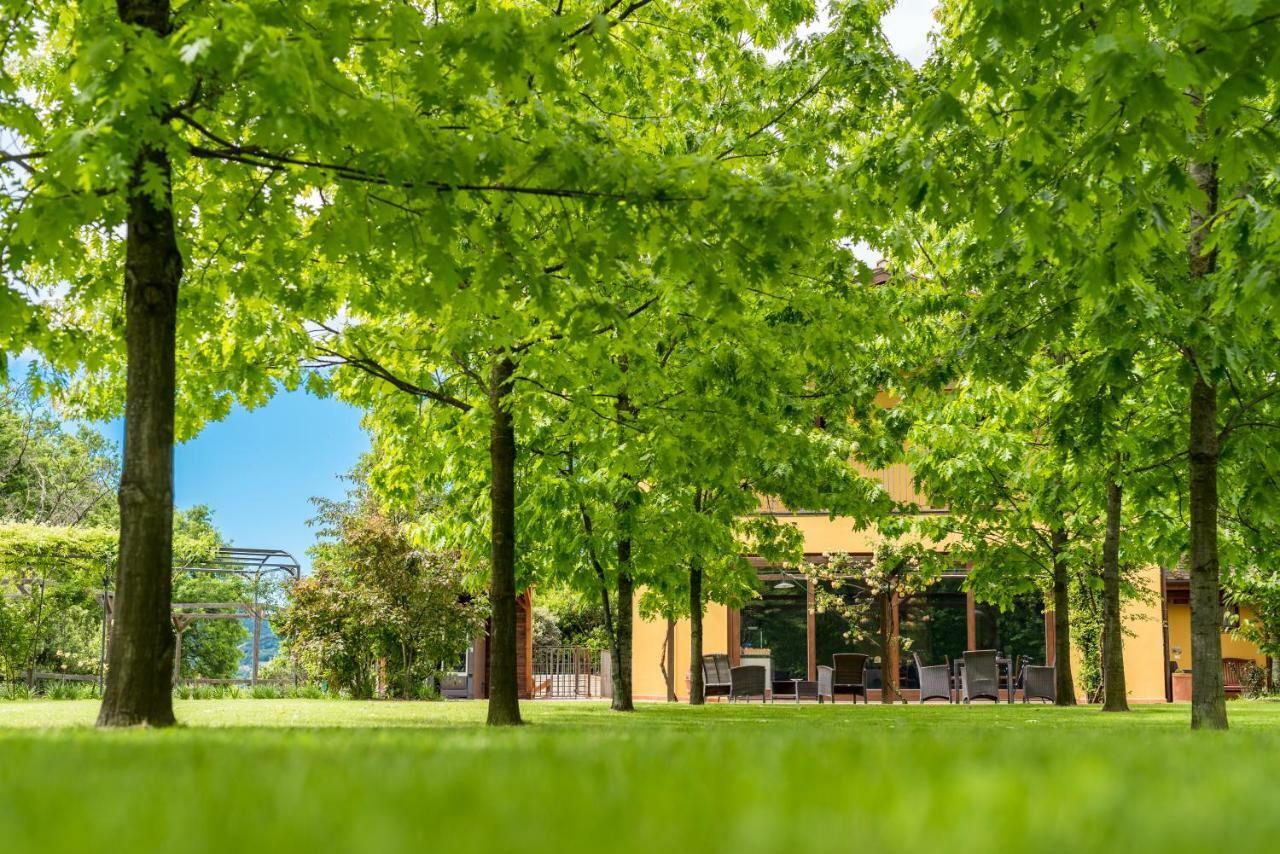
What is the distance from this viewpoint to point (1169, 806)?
2.25 metres

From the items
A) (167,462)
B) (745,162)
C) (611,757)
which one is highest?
(745,162)

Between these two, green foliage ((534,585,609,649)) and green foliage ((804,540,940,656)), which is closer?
green foliage ((804,540,940,656))

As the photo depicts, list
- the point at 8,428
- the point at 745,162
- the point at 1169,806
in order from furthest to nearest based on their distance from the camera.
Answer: the point at 8,428 → the point at 745,162 → the point at 1169,806

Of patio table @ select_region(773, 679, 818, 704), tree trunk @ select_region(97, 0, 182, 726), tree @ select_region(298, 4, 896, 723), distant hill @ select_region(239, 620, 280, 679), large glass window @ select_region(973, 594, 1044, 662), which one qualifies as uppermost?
tree @ select_region(298, 4, 896, 723)

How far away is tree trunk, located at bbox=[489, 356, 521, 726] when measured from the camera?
1150 centimetres

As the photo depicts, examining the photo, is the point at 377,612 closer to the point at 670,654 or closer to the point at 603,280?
the point at 670,654

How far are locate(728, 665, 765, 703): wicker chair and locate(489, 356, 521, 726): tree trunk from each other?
12000mm

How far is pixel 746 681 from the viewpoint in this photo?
23.5 metres

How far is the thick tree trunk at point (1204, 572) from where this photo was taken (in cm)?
941

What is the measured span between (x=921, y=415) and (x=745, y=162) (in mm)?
7295

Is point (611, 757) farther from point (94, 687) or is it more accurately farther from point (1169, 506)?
point (94, 687)

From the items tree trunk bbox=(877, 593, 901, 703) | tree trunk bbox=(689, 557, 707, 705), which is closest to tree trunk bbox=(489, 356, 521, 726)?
tree trunk bbox=(689, 557, 707, 705)

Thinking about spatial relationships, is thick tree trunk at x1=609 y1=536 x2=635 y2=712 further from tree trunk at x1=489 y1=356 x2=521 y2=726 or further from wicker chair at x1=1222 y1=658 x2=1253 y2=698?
wicker chair at x1=1222 y1=658 x2=1253 y2=698

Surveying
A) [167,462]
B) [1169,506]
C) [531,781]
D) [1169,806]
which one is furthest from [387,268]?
[1169,506]
